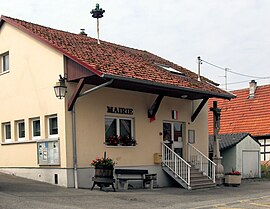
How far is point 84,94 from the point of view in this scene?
14.6 meters

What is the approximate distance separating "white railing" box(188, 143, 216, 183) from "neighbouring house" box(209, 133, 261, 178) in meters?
2.22

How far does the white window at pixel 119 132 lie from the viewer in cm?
1598

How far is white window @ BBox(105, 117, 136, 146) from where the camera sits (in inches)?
629

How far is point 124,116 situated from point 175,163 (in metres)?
2.80

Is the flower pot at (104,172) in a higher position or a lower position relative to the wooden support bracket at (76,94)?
lower

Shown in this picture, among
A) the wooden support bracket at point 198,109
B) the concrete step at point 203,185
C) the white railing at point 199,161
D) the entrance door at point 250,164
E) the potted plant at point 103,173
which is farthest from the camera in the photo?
the entrance door at point 250,164

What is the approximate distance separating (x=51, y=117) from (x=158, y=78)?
13.0ft

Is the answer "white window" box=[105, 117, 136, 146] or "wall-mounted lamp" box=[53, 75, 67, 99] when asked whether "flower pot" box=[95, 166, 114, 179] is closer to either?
"white window" box=[105, 117, 136, 146]

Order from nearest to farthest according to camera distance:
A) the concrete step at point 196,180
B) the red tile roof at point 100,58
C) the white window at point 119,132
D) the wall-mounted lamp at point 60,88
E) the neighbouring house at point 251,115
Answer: the red tile roof at point 100,58 → the wall-mounted lamp at point 60,88 → the white window at point 119,132 → the concrete step at point 196,180 → the neighbouring house at point 251,115

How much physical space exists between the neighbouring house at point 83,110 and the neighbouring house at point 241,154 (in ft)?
12.7

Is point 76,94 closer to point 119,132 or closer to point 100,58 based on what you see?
point 100,58

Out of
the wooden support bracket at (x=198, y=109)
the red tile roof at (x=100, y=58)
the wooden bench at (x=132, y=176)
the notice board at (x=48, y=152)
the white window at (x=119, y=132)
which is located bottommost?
the wooden bench at (x=132, y=176)

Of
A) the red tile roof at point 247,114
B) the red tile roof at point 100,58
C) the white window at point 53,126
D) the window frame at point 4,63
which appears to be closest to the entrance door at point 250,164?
the red tile roof at point 247,114

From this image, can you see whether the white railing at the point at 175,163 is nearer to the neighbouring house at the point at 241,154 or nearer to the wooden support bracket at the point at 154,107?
the wooden support bracket at the point at 154,107
